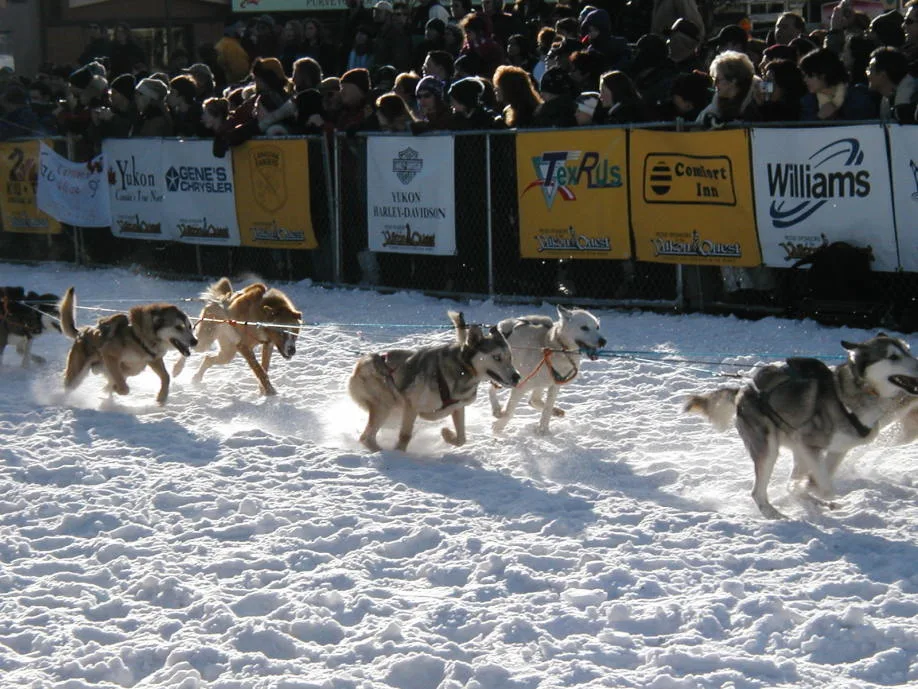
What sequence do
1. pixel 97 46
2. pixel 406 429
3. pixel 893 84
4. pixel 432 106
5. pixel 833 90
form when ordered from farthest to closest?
pixel 97 46, pixel 432 106, pixel 833 90, pixel 893 84, pixel 406 429

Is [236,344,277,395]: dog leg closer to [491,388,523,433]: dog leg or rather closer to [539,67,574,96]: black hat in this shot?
[491,388,523,433]: dog leg

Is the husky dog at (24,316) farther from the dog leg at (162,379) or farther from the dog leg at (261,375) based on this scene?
the dog leg at (261,375)

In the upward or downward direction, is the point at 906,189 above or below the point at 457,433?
above

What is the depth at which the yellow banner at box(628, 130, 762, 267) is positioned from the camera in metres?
9.27

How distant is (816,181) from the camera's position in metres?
8.85

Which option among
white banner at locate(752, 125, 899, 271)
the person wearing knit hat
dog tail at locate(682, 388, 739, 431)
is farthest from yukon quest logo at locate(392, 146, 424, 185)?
dog tail at locate(682, 388, 739, 431)

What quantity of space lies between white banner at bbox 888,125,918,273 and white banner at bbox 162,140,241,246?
261 inches

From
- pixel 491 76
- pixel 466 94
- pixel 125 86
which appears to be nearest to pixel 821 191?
pixel 466 94

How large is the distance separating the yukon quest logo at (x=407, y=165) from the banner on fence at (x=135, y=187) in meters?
3.32

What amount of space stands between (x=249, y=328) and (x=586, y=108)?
11.3 ft

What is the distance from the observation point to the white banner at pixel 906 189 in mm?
8344

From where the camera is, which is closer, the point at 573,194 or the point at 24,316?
the point at 24,316

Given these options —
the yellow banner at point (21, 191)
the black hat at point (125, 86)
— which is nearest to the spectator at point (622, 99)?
the black hat at point (125, 86)

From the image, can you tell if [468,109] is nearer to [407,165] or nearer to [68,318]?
[407,165]
